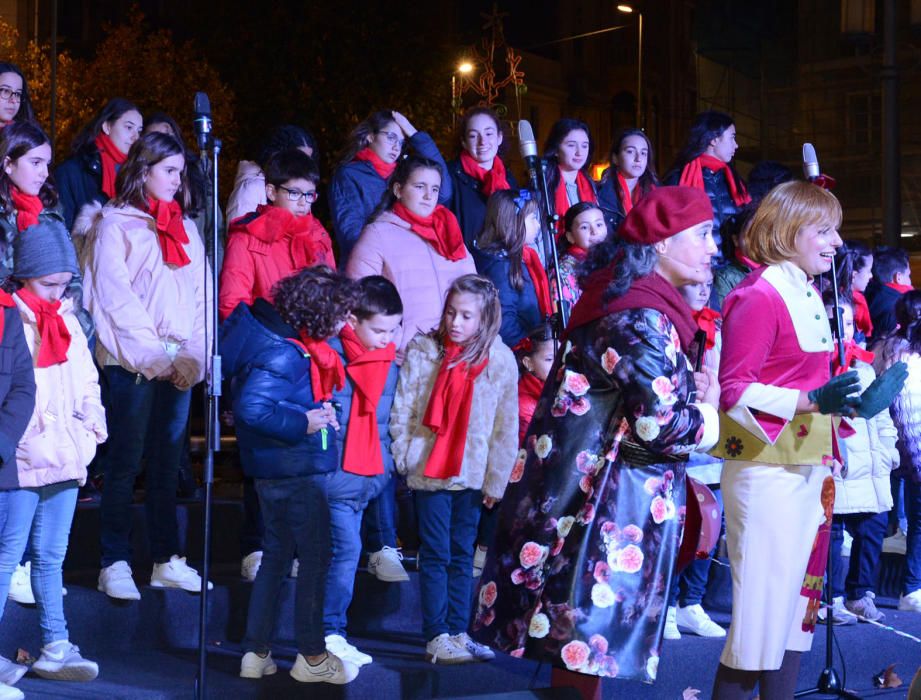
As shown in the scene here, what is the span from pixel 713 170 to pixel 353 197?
2.15 metres

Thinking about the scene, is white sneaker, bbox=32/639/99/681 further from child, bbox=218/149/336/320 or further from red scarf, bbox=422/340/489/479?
child, bbox=218/149/336/320

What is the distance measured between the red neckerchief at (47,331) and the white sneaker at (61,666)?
3.26ft

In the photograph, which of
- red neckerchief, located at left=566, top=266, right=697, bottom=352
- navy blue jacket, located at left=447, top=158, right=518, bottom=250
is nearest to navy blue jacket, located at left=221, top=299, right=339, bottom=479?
red neckerchief, located at left=566, top=266, right=697, bottom=352

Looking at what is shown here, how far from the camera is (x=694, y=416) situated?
136 inches

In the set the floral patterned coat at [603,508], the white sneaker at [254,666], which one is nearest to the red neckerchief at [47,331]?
the white sneaker at [254,666]

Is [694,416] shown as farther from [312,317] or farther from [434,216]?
[434,216]

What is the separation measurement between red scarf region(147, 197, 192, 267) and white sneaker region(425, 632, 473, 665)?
6.20 feet

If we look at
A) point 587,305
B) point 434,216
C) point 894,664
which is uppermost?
point 434,216

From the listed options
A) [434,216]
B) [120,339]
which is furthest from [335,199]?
[120,339]

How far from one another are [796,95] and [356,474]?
1189 centimetres

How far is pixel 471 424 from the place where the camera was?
5.39 metres

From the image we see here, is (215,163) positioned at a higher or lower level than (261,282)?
higher

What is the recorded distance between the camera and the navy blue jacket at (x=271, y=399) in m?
4.79

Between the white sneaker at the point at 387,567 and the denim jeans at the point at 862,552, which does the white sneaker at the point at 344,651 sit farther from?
the denim jeans at the point at 862,552
